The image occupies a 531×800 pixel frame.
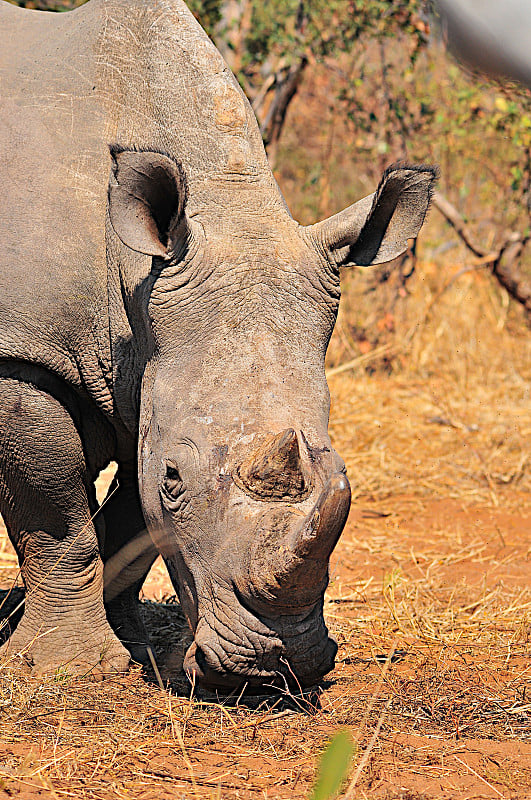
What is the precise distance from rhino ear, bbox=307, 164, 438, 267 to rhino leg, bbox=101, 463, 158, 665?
1.40 m

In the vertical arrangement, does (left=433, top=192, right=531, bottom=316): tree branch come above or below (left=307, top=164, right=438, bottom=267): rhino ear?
below

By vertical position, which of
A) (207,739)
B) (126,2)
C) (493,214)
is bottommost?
(493,214)

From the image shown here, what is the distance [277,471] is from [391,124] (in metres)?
7.63

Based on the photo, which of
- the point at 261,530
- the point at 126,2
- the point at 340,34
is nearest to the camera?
the point at 261,530

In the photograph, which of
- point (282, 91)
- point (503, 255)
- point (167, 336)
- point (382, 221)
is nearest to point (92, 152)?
point (167, 336)

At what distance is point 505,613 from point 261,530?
224 cm

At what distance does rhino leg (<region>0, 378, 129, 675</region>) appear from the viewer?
3609 mm

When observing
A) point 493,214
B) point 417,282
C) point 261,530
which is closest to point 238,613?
point 261,530

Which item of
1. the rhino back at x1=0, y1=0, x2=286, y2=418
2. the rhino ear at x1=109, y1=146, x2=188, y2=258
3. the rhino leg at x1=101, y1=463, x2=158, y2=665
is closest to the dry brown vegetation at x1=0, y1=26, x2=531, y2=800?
→ the rhino leg at x1=101, y1=463, x2=158, y2=665

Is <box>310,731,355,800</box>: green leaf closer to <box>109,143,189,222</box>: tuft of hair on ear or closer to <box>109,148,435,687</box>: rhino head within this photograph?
<box>109,148,435,687</box>: rhino head

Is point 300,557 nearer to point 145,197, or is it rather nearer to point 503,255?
point 145,197

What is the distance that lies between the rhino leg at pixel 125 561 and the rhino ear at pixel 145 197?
134 centimetres

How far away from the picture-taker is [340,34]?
9.09 m

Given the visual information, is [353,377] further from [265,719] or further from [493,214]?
[265,719]
